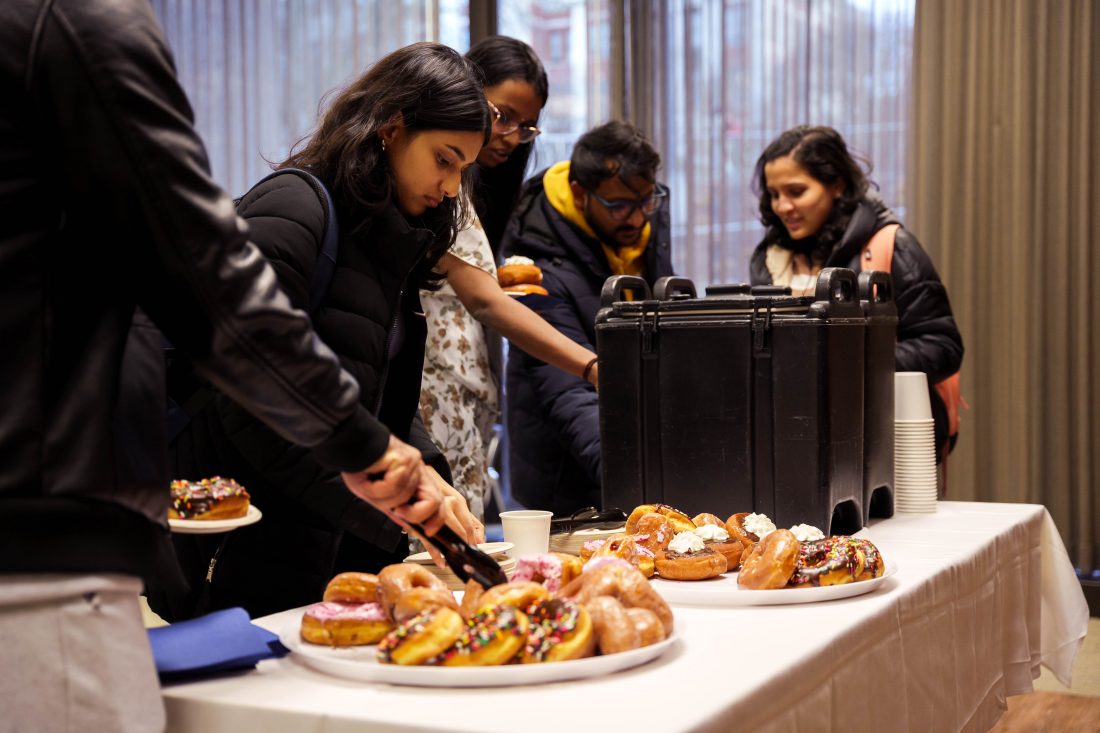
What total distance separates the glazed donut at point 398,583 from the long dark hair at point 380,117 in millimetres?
652

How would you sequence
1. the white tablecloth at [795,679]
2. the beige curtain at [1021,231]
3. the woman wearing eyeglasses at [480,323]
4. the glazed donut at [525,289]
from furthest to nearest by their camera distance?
the beige curtain at [1021,231] → the glazed donut at [525,289] → the woman wearing eyeglasses at [480,323] → the white tablecloth at [795,679]

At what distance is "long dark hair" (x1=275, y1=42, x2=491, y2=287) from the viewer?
1731 mm

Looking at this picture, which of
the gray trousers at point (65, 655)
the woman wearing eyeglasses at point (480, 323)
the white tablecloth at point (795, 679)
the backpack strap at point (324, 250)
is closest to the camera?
the gray trousers at point (65, 655)

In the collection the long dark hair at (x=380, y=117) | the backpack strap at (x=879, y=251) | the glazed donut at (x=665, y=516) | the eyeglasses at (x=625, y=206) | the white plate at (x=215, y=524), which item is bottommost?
the glazed donut at (x=665, y=516)

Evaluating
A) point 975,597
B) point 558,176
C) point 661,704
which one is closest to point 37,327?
point 661,704

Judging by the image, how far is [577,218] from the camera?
3.04 m

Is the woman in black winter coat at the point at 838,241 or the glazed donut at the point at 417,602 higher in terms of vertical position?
the woman in black winter coat at the point at 838,241

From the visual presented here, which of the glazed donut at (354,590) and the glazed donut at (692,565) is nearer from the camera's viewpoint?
the glazed donut at (354,590)

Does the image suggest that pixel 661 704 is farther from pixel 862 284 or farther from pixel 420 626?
pixel 862 284

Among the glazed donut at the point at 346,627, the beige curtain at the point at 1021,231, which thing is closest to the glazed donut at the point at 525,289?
the glazed donut at the point at 346,627

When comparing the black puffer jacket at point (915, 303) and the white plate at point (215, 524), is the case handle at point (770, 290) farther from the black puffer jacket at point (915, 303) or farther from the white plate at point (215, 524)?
the white plate at point (215, 524)

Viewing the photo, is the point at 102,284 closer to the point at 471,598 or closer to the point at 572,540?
the point at 471,598

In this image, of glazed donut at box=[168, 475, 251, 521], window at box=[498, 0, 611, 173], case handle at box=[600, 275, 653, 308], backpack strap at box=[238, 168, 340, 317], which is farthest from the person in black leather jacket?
window at box=[498, 0, 611, 173]

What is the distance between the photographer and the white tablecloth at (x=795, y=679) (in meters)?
0.98
